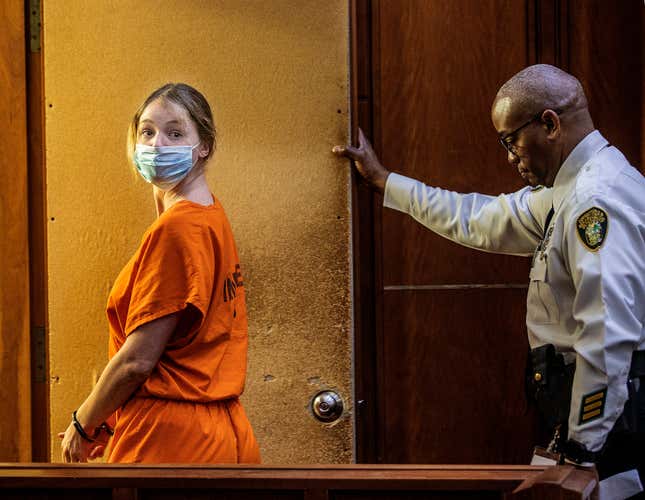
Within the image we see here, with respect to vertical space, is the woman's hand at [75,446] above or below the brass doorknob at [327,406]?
above

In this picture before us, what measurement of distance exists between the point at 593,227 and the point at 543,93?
476 mm

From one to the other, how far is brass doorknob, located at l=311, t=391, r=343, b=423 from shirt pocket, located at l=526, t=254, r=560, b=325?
2.83ft

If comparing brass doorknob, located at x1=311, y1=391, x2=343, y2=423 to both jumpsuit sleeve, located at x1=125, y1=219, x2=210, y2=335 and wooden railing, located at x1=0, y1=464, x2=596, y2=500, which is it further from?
wooden railing, located at x1=0, y1=464, x2=596, y2=500

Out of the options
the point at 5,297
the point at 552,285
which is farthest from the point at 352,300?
the point at 5,297

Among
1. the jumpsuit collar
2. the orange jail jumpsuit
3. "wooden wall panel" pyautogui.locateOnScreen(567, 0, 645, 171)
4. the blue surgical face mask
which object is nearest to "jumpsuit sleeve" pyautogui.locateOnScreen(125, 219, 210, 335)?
the orange jail jumpsuit

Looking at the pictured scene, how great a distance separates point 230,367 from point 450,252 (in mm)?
1219

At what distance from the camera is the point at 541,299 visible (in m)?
2.62

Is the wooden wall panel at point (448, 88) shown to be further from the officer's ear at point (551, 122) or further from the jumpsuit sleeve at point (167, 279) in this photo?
the jumpsuit sleeve at point (167, 279)

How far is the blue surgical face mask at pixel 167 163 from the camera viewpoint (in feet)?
8.34

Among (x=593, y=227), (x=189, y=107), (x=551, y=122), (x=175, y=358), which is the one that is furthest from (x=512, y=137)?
(x=175, y=358)

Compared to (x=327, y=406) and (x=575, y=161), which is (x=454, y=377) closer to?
(x=327, y=406)

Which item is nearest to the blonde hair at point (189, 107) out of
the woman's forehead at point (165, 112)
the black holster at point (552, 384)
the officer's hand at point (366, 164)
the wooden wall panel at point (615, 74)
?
the woman's forehead at point (165, 112)

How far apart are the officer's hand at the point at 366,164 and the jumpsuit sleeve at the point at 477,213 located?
0.04 meters

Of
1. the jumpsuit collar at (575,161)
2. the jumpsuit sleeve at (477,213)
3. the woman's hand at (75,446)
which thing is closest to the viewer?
the woman's hand at (75,446)
